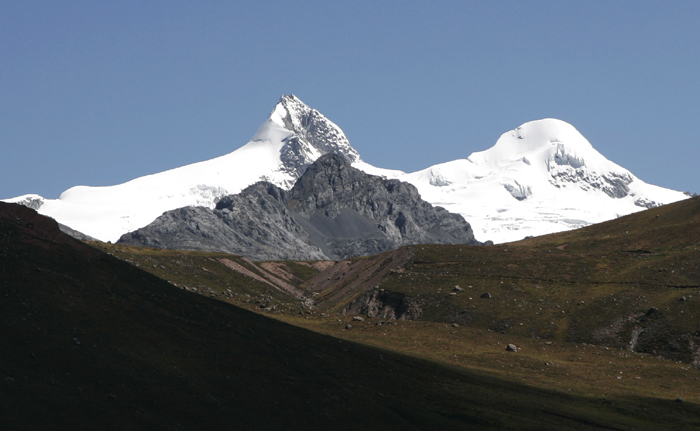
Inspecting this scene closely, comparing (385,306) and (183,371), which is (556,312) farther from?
(183,371)

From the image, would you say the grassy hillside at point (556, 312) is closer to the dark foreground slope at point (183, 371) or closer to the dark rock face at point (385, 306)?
the dark rock face at point (385, 306)

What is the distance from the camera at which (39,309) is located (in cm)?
6025

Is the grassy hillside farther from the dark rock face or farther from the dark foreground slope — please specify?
the dark foreground slope

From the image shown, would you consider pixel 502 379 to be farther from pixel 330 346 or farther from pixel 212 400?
pixel 212 400

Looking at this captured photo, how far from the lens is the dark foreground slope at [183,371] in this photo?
50.2 m

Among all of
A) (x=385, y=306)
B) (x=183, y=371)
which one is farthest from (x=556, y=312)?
(x=183, y=371)

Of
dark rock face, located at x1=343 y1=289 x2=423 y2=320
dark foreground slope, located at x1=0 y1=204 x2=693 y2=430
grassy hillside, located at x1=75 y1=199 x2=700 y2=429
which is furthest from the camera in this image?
dark rock face, located at x1=343 y1=289 x2=423 y2=320

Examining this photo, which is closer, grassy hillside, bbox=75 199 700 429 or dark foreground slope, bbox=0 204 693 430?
dark foreground slope, bbox=0 204 693 430

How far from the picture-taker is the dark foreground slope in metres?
50.2

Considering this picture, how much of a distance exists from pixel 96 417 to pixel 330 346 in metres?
40.2

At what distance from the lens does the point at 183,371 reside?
58594 mm

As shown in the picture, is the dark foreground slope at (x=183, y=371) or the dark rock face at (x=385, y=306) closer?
the dark foreground slope at (x=183, y=371)

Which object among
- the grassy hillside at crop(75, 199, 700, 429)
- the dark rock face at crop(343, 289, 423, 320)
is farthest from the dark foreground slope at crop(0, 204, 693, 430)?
the dark rock face at crop(343, 289, 423, 320)

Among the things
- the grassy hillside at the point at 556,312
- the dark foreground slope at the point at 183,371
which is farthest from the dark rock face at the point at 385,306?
the dark foreground slope at the point at 183,371
